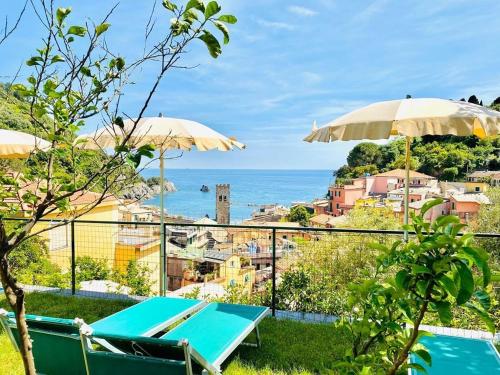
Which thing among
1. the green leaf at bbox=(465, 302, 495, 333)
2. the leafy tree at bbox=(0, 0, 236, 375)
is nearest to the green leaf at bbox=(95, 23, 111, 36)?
the leafy tree at bbox=(0, 0, 236, 375)

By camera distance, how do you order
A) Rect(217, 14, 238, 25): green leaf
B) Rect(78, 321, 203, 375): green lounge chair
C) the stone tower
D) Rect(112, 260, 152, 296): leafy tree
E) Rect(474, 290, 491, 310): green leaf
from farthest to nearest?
the stone tower → Rect(112, 260, 152, 296): leafy tree → Rect(78, 321, 203, 375): green lounge chair → Rect(217, 14, 238, 25): green leaf → Rect(474, 290, 491, 310): green leaf

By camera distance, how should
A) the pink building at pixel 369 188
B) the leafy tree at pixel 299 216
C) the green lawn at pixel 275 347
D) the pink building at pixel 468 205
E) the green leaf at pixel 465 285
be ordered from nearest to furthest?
the green leaf at pixel 465 285, the green lawn at pixel 275 347, the pink building at pixel 468 205, the pink building at pixel 369 188, the leafy tree at pixel 299 216

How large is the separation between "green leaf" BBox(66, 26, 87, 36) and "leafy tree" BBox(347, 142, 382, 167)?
61027 mm

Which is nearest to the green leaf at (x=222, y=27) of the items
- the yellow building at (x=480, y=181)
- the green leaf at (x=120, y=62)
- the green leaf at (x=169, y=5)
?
the green leaf at (x=169, y=5)

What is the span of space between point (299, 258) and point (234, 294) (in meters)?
1.15

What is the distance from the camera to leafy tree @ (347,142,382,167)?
6094 centimetres

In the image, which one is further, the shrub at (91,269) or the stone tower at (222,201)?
the stone tower at (222,201)

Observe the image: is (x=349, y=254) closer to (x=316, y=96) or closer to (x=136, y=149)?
(x=136, y=149)

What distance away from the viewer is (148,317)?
3.91 meters

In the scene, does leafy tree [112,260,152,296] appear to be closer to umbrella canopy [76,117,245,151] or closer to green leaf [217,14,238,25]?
umbrella canopy [76,117,245,151]

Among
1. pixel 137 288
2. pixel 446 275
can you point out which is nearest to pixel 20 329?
pixel 446 275

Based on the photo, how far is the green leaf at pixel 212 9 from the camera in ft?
3.95

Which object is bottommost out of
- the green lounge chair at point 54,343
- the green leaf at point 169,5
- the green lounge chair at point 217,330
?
the green lounge chair at point 217,330

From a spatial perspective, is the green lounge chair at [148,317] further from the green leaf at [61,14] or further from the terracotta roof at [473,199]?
the terracotta roof at [473,199]
